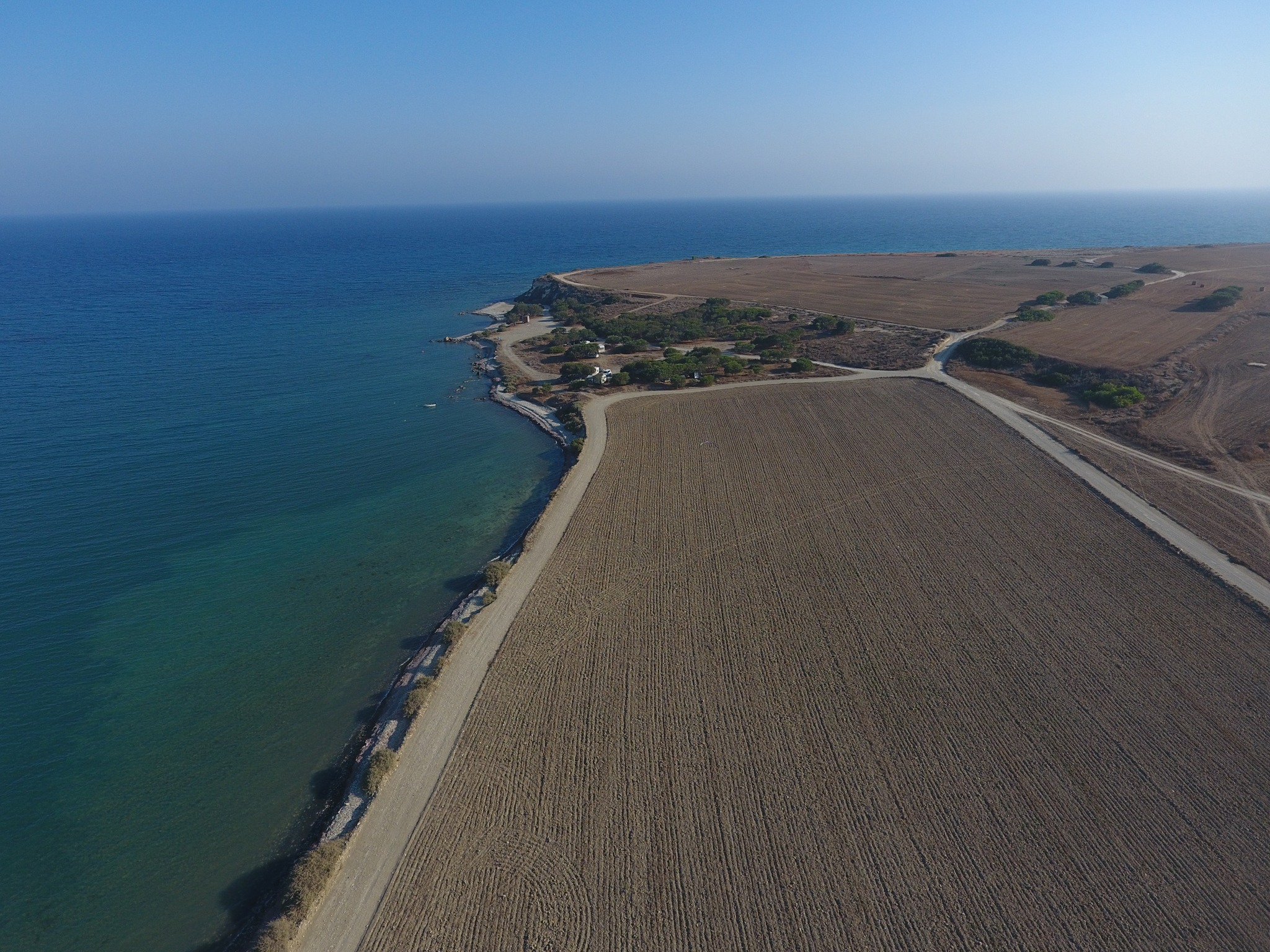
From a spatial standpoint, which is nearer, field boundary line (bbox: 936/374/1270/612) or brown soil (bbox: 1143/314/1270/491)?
field boundary line (bbox: 936/374/1270/612)

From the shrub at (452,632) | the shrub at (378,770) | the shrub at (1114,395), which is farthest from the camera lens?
the shrub at (1114,395)

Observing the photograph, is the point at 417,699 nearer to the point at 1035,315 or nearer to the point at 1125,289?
the point at 1035,315

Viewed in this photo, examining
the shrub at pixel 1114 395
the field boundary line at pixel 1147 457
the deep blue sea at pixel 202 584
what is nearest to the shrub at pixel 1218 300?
the shrub at pixel 1114 395

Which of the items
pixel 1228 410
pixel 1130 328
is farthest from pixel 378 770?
pixel 1130 328

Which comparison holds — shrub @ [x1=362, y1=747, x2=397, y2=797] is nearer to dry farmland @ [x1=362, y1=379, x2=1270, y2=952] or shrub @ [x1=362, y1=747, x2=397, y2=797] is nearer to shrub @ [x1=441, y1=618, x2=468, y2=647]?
dry farmland @ [x1=362, y1=379, x2=1270, y2=952]

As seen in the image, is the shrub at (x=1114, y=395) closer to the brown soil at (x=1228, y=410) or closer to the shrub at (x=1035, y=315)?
the brown soil at (x=1228, y=410)

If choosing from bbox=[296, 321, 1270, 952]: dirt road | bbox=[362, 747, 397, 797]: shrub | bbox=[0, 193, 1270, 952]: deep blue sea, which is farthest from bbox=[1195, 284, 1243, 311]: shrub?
bbox=[362, 747, 397, 797]: shrub

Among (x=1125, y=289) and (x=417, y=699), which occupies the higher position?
(x=1125, y=289)
